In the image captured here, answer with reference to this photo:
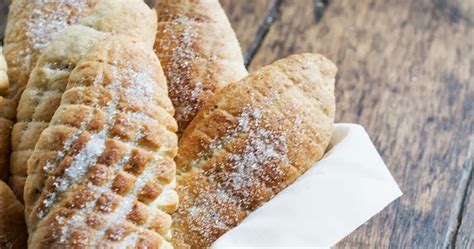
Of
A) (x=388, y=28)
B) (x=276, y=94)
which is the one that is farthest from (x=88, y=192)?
(x=388, y=28)

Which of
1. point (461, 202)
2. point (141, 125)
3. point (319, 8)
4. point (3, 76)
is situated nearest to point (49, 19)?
point (3, 76)

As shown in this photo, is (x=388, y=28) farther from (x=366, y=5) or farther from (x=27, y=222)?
(x=27, y=222)

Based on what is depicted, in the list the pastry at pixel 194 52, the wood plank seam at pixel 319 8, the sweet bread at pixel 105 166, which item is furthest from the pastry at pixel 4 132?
the wood plank seam at pixel 319 8

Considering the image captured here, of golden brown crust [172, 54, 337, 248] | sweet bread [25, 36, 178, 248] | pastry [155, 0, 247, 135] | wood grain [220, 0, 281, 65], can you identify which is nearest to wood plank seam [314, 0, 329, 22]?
wood grain [220, 0, 281, 65]

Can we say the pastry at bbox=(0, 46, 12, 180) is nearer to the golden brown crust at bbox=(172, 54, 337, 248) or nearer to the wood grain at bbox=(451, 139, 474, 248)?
the golden brown crust at bbox=(172, 54, 337, 248)

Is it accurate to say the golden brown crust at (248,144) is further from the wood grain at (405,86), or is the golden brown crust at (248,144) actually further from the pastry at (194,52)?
the wood grain at (405,86)

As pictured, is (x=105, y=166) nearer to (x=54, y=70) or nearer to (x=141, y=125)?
(x=141, y=125)
